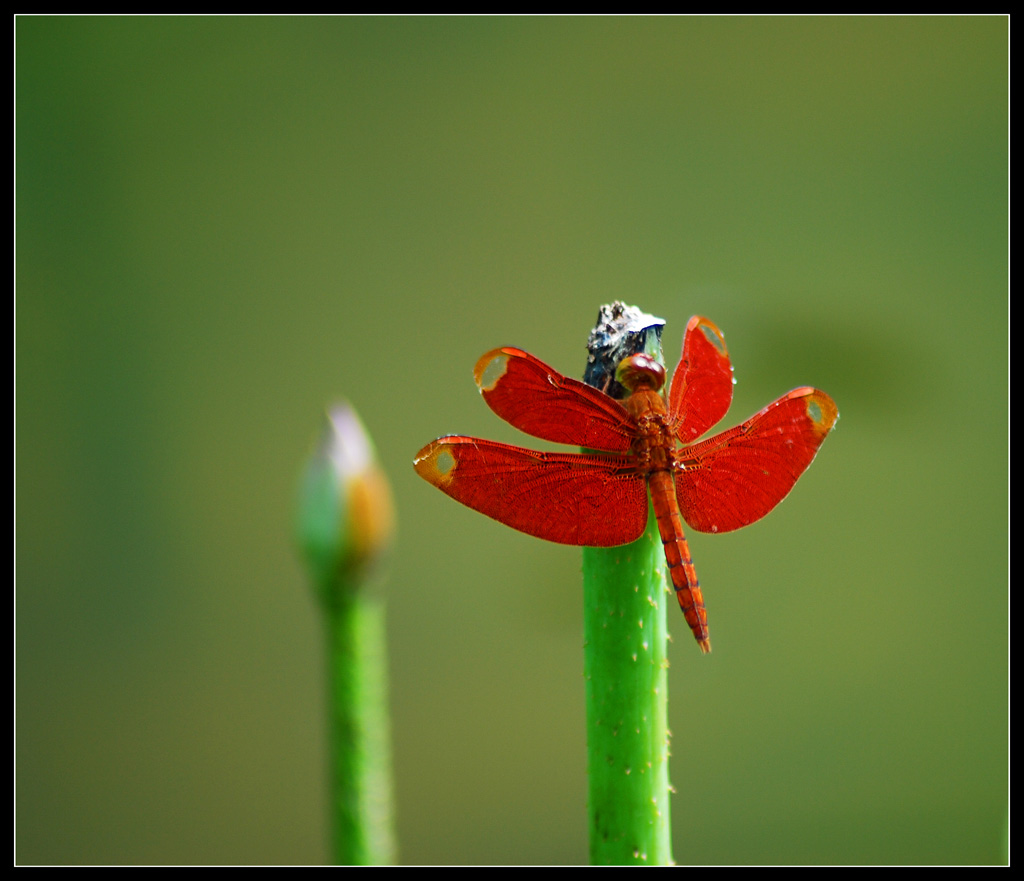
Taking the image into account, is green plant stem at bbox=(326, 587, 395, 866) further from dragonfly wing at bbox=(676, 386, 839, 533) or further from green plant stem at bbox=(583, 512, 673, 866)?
dragonfly wing at bbox=(676, 386, 839, 533)

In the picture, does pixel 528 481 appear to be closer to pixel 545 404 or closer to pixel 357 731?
pixel 545 404

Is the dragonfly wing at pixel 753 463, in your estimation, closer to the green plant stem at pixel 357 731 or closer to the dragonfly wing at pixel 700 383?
the dragonfly wing at pixel 700 383

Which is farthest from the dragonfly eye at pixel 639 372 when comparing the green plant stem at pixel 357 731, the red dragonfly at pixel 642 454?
the green plant stem at pixel 357 731

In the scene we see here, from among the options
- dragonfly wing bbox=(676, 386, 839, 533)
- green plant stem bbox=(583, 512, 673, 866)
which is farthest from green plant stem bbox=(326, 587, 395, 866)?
dragonfly wing bbox=(676, 386, 839, 533)

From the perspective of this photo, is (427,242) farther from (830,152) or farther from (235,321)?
(830,152)

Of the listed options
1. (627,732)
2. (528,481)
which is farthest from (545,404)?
(627,732)
